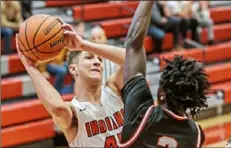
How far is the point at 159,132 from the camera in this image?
2.13 m

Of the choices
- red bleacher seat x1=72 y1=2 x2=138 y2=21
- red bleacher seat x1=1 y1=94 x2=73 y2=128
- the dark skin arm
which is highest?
the dark skin arm

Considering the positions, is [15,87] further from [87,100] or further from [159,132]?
[159,132]

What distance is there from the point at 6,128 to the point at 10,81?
733 millimetres

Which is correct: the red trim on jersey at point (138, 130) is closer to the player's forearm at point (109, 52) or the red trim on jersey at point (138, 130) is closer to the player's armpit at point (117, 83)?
the player's forearm at point (109, 52)

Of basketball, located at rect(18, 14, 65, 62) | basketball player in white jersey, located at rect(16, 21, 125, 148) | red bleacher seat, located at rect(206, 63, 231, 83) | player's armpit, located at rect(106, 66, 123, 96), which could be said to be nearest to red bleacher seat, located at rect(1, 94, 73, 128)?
basketball player in white jersey, located at rect(16, 21, 125, 148)

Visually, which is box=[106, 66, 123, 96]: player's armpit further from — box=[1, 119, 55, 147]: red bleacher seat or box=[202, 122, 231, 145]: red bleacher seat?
box=[202, 122, 231, 145]: red bleacher seat

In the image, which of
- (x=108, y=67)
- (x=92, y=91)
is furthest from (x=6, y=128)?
(x=92, y=91)

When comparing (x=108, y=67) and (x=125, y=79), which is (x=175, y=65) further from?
(x=108, y=67)

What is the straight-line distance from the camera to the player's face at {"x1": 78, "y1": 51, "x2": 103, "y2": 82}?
3.62 metres

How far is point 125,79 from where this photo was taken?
2.27 metres

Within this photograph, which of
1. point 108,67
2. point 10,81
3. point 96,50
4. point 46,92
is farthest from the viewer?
point 10,81

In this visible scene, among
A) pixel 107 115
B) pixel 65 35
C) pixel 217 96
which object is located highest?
pixel 65 35

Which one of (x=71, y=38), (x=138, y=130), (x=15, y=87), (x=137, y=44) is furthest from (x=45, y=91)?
(x=15, y=87)

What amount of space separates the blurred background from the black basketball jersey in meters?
→ 4.35
